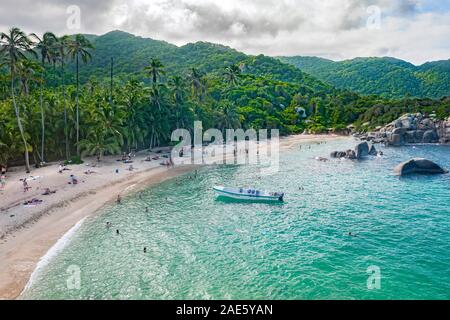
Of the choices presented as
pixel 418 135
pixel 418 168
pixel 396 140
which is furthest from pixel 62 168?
pixel 418 135

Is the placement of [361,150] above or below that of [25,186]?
above

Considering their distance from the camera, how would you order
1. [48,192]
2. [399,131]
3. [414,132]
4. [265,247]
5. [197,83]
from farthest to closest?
[414,132] → [197,83] → [399,131] → [48,192] → [265,247]

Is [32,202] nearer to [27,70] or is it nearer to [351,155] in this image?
[27,70]

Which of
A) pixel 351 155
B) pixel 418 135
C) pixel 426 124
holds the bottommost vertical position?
pixel 351 155

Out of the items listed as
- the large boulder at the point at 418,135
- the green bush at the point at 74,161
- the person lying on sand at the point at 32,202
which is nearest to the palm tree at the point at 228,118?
the green bush at the point at 74,161

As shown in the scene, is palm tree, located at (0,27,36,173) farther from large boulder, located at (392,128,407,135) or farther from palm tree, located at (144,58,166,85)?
large boulder, located at (392,128,407,135)

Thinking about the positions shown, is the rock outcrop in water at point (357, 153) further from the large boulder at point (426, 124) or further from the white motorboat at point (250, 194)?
the white motorboat at point (250, 194)
